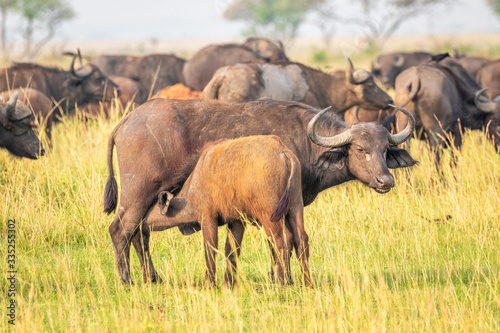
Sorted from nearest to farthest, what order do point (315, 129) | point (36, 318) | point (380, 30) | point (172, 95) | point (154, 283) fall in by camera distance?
point (36, 318), point (154, 283), point (315, 129), point (172, 95), point (380, 30)

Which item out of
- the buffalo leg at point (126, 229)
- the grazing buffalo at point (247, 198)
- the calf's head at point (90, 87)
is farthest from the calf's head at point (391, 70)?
the grazing buffalo at point (247, 198)

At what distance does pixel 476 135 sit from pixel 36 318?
9.53m

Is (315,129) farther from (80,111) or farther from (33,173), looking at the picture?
(80,111)

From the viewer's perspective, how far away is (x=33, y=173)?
8.84 metres

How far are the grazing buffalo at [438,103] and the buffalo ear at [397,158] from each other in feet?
11.5

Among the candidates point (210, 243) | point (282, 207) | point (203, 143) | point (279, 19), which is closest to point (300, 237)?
point (282, 207)

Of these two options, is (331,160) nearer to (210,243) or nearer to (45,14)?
(210,243)

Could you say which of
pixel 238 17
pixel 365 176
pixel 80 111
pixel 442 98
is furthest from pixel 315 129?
pixel 238 17

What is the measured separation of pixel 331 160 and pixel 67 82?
9053mm

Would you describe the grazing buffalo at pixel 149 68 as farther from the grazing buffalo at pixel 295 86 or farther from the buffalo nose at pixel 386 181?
the buffalo nose at pixel 386 181

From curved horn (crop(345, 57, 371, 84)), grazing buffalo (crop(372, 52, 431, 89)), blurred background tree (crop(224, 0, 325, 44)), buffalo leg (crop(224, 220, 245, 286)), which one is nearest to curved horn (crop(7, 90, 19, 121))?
buffalo leg (crop(224, 220, 245, 286))

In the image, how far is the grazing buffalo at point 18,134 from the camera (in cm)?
849

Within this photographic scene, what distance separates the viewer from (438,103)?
32.4ft

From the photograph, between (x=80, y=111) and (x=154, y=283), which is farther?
(x=80, y=111)
